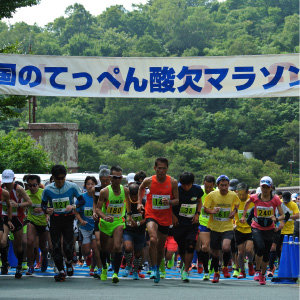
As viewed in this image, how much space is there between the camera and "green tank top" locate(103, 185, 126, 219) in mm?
13000

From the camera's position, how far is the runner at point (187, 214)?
13102 mm

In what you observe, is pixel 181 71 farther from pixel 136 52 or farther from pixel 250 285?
pixel 136 52

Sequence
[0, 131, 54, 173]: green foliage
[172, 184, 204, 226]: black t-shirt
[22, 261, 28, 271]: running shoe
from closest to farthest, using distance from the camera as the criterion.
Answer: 1. [172, 184, 204, 226]: black t-shirt
2. [22, 261, 28, 271]: running shoe
3. [0, 131, 54, 173]: green foliage

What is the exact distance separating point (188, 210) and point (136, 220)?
1.27 meters

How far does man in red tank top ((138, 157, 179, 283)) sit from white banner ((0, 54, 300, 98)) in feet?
9.34

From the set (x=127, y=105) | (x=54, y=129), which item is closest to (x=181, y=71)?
(x=54, y=129)

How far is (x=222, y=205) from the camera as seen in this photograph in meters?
13.8

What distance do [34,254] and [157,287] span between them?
408cm

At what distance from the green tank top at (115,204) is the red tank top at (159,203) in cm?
45

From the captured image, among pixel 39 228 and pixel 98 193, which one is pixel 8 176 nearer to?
pixel 39 228

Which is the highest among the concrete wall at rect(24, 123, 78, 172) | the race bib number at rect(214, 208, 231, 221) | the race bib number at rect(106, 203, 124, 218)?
the concrete wall at rect(24, 123, 78, 172)

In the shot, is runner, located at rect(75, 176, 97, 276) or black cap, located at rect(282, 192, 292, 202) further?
black cap, located at rect(282, 192, 292, 202)

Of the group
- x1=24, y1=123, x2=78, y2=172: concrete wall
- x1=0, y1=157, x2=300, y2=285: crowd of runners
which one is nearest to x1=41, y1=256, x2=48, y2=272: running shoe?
x1=0, y1=157, x2=300, y2=285: crowd of runners

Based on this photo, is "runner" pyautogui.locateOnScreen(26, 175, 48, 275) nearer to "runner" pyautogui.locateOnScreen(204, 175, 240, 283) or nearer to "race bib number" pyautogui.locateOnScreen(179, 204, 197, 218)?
"race bib number" pyautogui.locateOnScreen(179, 204, 197, 218)
